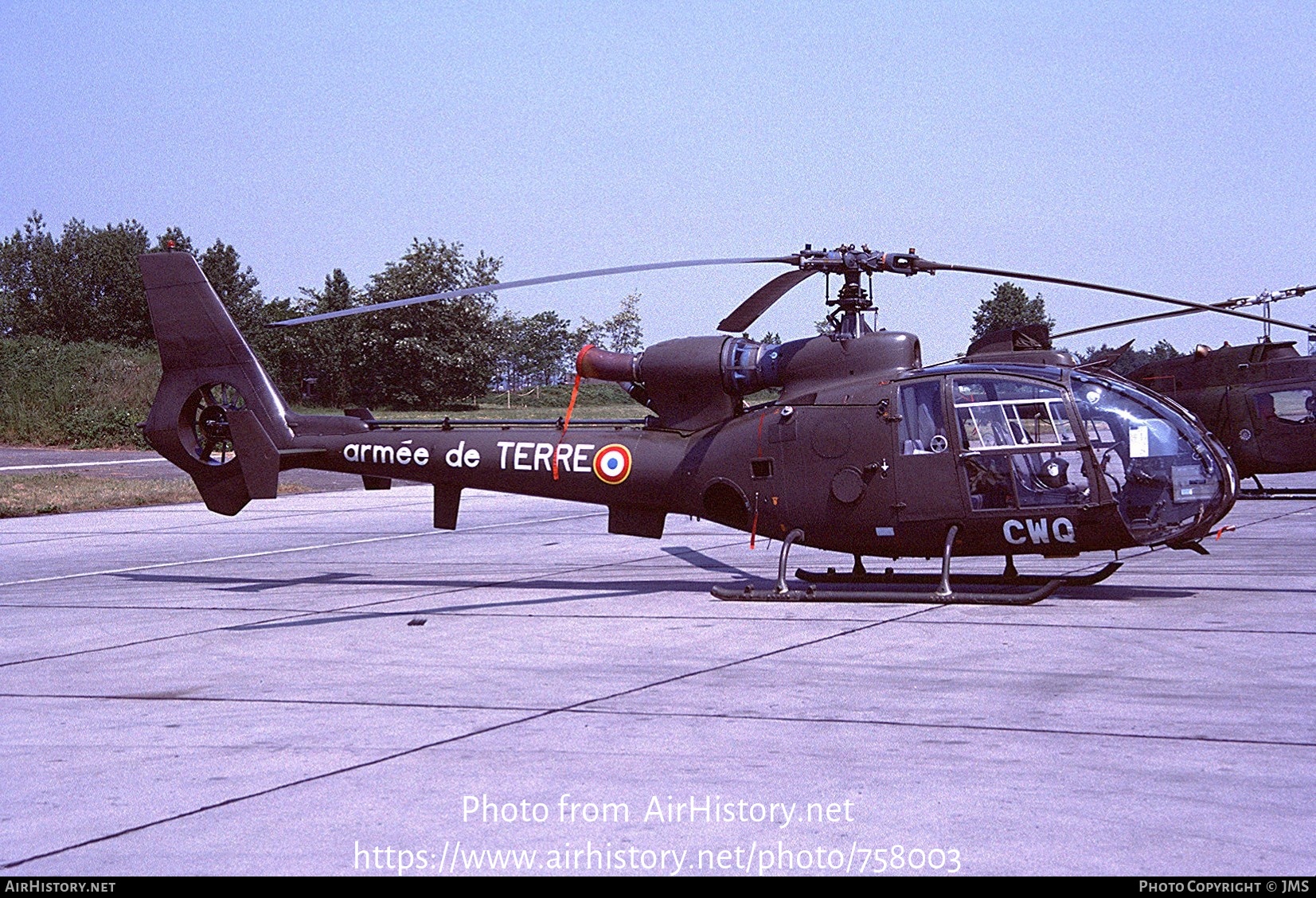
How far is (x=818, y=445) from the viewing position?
1291 centimetres

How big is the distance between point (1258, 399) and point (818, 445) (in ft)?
32.2

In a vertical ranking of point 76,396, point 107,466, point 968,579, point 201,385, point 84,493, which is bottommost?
point 968,579

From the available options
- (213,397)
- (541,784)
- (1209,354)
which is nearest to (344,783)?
(541,784)

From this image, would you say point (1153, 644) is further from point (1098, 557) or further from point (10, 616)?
point (10, 616)

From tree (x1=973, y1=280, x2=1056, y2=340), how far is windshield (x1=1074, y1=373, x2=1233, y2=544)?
54438 millimetres

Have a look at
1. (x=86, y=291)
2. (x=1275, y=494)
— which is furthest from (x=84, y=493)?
(x=86, y=291)

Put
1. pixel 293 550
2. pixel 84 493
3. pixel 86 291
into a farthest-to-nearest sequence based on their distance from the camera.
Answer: pixel 86 291 → pixel 84 493 → pixel 293 550

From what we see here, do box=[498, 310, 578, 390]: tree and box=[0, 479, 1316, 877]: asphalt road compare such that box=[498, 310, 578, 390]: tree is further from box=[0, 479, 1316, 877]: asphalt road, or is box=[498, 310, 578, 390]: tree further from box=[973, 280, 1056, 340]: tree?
box=[0, 479, 1316, 877]: asphalt road

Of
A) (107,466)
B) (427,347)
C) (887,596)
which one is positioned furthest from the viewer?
(427,347)

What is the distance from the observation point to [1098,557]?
15898 mm

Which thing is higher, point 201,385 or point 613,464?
point 201,385

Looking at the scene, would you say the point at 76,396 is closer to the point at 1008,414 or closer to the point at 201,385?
the point at 201,385

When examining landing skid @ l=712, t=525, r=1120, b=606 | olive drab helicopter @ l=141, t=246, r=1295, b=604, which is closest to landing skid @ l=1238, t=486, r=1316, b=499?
landing skid @ l=712, t=525, r=1120, b=606
